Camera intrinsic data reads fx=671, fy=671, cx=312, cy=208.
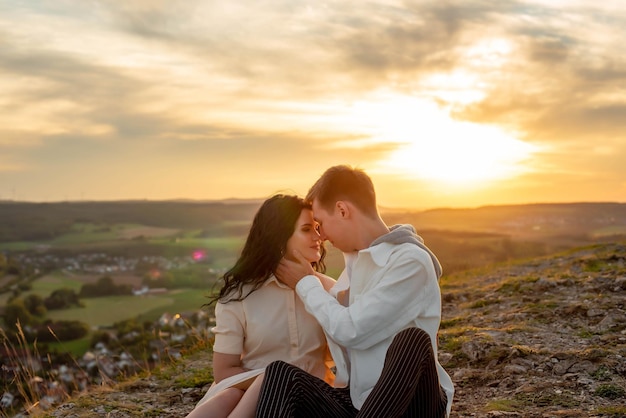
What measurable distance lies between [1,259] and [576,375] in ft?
138

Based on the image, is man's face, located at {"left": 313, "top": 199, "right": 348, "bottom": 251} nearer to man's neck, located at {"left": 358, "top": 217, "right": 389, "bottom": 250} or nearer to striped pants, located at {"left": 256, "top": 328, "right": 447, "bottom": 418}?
man's neck, located at {"left": 358, "top": 217, "right": 389, "bottom": 250}

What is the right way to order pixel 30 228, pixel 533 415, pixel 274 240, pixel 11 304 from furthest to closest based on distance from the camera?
pixel 30 228 → pixel 11 304 → pixel 533 415 → pixel 274 240

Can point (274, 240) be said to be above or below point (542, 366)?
above

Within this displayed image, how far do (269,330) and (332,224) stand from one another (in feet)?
2.90

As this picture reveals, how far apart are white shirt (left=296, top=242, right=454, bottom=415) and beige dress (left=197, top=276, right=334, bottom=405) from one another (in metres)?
0.54

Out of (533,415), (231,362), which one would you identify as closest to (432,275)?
(231,362)

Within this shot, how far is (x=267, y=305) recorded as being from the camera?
14.5ft

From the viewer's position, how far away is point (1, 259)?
4181 centimetres

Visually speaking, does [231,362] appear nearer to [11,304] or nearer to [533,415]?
[533,415]

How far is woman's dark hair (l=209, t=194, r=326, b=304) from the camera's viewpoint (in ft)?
14.1

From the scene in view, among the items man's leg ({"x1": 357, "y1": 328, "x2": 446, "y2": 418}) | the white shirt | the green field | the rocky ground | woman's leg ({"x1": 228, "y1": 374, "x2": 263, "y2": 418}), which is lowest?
the green field

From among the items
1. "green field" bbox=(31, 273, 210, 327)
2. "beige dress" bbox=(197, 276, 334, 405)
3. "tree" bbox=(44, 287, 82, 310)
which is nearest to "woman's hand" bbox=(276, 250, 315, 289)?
"beige dress" bbox=(197, 276, 334, 405)

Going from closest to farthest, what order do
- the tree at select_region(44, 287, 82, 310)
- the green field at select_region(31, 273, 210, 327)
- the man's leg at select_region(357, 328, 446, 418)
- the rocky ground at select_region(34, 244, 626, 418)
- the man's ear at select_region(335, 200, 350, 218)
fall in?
the man's leg at select_region(357, 328, 446, 418)
the man's ear at select_region(335, 200, 350, 218)
the rocky ground at select_region(34, 244, 626, 418)
the green field at select_region(31, 273, 210, 327)
the tree at select_region(44, 287, 82, 310)

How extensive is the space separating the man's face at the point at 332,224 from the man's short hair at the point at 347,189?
30mm
